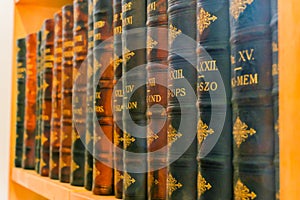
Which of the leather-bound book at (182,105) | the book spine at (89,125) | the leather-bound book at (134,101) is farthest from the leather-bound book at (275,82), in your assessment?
the book spine at (89,125)

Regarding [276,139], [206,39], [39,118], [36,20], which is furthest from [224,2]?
[36,20]

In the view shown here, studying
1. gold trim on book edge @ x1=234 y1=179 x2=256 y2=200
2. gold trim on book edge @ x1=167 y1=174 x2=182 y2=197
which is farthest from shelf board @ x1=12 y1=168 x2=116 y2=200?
gold trim on book edge @ x1=234 y1=179 x2=256 y2=200

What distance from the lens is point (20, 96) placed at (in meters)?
1.16

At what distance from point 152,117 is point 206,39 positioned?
0.43ft

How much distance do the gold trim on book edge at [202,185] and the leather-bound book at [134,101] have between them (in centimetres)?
13

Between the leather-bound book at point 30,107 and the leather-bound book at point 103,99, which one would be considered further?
the leather-bound book at point 30,107

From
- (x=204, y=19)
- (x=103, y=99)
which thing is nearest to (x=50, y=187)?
(x=103, y=99)

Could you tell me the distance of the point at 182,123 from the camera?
51 cm

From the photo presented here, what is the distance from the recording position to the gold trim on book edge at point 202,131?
0.48 meters

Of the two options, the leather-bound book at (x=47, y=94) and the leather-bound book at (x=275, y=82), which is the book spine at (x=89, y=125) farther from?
the leather-bound book at (x=275, y=82)

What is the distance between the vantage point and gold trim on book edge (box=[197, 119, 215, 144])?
477 millimetres

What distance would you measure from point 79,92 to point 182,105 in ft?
1.04

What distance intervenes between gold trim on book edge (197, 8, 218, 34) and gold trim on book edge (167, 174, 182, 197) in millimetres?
163

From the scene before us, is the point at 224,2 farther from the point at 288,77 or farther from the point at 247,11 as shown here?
the point at 288,77
